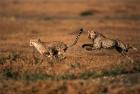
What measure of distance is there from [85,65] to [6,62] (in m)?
2.68

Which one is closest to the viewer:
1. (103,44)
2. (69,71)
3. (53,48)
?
(69,71)

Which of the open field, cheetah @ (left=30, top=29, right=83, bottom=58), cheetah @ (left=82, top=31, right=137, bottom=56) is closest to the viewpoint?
the open field

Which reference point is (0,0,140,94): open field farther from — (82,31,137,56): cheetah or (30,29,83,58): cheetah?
(82,31,137,56): cheetah

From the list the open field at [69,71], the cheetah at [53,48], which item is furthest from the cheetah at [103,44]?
the cheetah at [53,48]

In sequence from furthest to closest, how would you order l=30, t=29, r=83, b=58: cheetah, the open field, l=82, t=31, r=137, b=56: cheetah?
l=82, t=31, r=137, b=56: cheetah
l=30, t=29, r=83, b=58: cheetah
the open field

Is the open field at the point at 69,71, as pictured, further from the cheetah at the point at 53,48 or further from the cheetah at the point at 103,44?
the cheetah at the point at 103,44

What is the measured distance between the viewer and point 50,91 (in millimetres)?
14117

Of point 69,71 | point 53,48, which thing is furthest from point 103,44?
point 69,71

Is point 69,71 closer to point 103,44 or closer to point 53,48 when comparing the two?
point 53,48

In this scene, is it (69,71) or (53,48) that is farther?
(53,48)

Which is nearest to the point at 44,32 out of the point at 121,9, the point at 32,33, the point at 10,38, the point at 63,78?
the point at 32,33

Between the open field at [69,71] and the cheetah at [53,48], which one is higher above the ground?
the cheetah at [53,48]

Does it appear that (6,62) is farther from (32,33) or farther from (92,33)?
(32,33)

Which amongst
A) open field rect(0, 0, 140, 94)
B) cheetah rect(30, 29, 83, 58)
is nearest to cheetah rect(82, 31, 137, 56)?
open field rect(0, 0, 140, 94)
